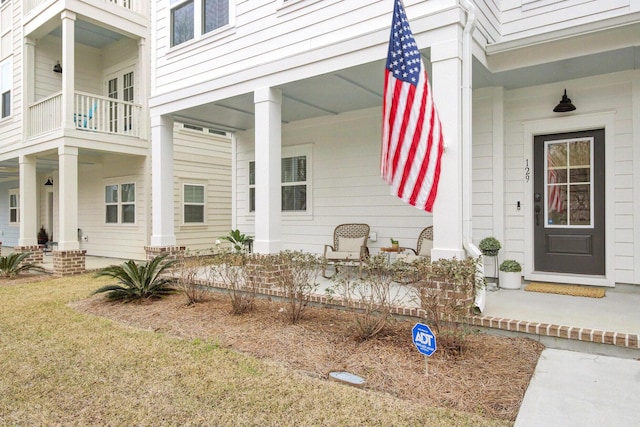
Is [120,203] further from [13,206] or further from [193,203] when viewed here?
[13,206]

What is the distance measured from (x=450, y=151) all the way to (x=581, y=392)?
233 centimetres

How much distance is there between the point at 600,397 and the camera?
2748 mm

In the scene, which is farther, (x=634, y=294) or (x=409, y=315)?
(x=634, y=294)

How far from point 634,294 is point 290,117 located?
5898 millimetres

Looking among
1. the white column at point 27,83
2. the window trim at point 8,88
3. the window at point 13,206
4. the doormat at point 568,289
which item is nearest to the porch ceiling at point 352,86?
the doormat at point 568,289

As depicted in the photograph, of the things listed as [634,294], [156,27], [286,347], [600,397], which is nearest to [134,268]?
[286,347]

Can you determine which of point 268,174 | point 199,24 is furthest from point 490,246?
point 199,24

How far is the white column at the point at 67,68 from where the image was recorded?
29.3 ft

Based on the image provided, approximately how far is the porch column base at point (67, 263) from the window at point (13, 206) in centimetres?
963

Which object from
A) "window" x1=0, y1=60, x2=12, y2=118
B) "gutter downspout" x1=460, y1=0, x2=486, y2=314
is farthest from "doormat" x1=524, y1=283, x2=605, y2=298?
"window" x1=0, y1=60, x2=12, y2=118

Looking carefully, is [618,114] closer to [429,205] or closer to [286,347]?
[429,205]

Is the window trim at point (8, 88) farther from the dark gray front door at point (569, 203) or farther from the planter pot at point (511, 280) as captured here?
the dark gray front door at point (569, 203)

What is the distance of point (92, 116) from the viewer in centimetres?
991

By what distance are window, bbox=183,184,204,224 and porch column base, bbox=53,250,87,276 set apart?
9.68ft
